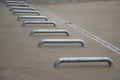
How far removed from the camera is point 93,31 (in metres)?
5.52

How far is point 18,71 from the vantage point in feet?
10.1

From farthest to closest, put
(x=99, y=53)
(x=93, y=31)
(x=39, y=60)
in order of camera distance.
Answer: (x=93, y=31), (x=99, y=53), (x=39, y=60)

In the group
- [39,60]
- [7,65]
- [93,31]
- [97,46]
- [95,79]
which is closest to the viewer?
[95,79]

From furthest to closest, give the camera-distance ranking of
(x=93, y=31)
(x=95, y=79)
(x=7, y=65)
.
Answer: (x=93, y=31) < (x=7, y=65) < (x=95, y=79)

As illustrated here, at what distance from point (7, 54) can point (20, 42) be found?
0.68 m

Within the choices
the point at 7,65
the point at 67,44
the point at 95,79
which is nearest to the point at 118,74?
the point at 95,79

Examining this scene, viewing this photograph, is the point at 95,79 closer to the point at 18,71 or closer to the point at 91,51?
the point at 18,71

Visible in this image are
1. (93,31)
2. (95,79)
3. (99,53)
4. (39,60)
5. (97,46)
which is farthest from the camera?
(93,31)

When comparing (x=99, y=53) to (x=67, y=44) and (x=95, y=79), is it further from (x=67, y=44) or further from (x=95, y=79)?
(x=95, y=79)

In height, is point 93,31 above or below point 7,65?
below

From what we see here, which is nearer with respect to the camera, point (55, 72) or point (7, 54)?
point (55, 72)

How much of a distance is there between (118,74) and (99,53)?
2.65 feet

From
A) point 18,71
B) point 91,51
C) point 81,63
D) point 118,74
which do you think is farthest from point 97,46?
point 18,71

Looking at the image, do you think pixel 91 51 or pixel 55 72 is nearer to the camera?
pixel 55 72
